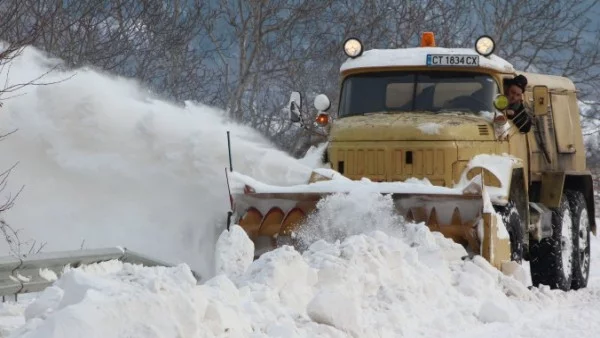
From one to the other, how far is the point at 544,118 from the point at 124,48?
9.37m

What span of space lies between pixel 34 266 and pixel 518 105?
5.55 m

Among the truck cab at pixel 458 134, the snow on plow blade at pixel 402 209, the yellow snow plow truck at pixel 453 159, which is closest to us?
the snow on plow blade at pixel 402 209

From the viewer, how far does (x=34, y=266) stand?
21.8 feet

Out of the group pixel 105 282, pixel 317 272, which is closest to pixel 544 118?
pixel 317 272

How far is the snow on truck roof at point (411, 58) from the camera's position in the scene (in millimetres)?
10328

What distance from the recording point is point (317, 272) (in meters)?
6.85

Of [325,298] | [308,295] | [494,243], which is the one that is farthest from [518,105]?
[325,298]

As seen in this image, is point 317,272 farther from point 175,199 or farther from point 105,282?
point 175,199

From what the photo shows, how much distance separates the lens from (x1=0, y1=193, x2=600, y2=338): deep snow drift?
465 centimetres

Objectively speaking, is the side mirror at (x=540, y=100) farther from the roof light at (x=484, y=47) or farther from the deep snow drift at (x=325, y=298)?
the deep snow drift at (x=325, y=298)

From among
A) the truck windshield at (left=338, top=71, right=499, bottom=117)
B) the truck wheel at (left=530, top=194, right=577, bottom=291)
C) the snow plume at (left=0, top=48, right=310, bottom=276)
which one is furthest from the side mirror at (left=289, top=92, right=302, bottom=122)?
the truck wheel at (left=530, top=194, right=577, bottom=291)

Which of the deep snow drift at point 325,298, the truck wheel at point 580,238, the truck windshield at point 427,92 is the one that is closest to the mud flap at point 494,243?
the deep snow drift at point 325,298

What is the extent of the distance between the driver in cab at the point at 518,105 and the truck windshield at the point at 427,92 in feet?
0.82

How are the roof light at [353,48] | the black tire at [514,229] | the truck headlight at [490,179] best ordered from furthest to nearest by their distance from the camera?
1. the roof light at [353,48]
2. the black tire at [514,229]
3. the truck headlight at [490,179]
